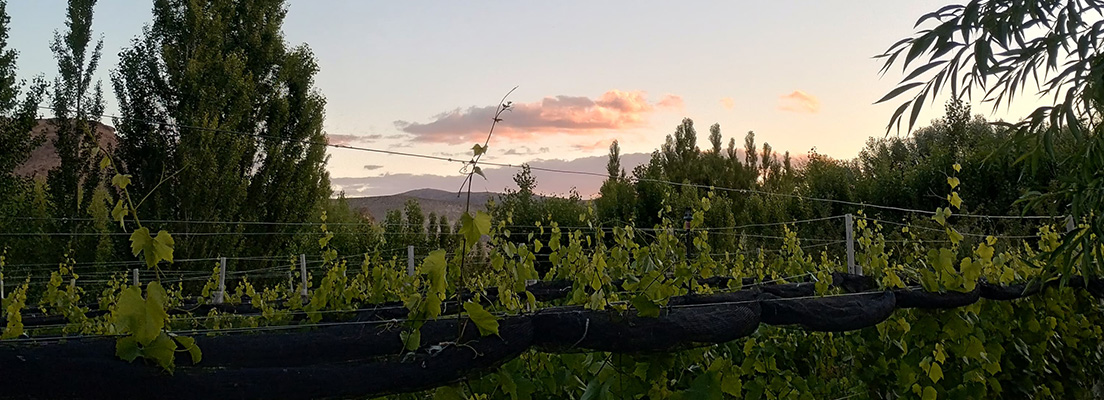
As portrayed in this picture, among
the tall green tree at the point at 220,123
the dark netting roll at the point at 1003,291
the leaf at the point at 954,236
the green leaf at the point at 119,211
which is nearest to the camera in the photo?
the green leaf at the point at 119,211

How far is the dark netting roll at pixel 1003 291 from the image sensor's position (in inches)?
153

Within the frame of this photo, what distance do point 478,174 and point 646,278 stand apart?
0.63 m

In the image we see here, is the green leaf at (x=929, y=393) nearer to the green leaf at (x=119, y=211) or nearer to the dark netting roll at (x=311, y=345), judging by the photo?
the dark netting roll at (x=311, y=345)

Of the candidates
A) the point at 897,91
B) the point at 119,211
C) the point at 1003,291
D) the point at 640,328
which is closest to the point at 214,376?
the point at 119,211

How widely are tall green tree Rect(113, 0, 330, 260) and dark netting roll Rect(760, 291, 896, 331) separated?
46.7 ft

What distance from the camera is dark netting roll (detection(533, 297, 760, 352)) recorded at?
5.90ft

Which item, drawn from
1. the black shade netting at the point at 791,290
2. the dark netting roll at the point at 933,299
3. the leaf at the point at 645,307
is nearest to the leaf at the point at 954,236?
the dark netting roll at the point at 933,299

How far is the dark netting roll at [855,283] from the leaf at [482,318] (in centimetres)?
293

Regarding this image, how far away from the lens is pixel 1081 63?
2893mm

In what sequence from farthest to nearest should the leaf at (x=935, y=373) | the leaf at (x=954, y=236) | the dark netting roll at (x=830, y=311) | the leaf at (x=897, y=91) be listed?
the leaf at (x=954, y=236), the leaf at (x=935, y=373), the leaf at (x=897, y=91), the dark netting roll at (x=830, y=311)

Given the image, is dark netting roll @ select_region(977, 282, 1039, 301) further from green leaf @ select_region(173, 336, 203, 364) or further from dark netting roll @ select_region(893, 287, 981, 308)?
green leaf @ select_region(173, 336, 203, 364)

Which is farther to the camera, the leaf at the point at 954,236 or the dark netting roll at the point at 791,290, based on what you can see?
→ the dark netting roll at the point at 791,290

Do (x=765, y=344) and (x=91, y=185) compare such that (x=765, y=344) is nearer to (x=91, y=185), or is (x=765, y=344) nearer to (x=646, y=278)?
(x=646, y=278)

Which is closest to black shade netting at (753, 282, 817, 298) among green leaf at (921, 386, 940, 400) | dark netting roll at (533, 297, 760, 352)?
green leaf at (921, 386, 940, 400)
